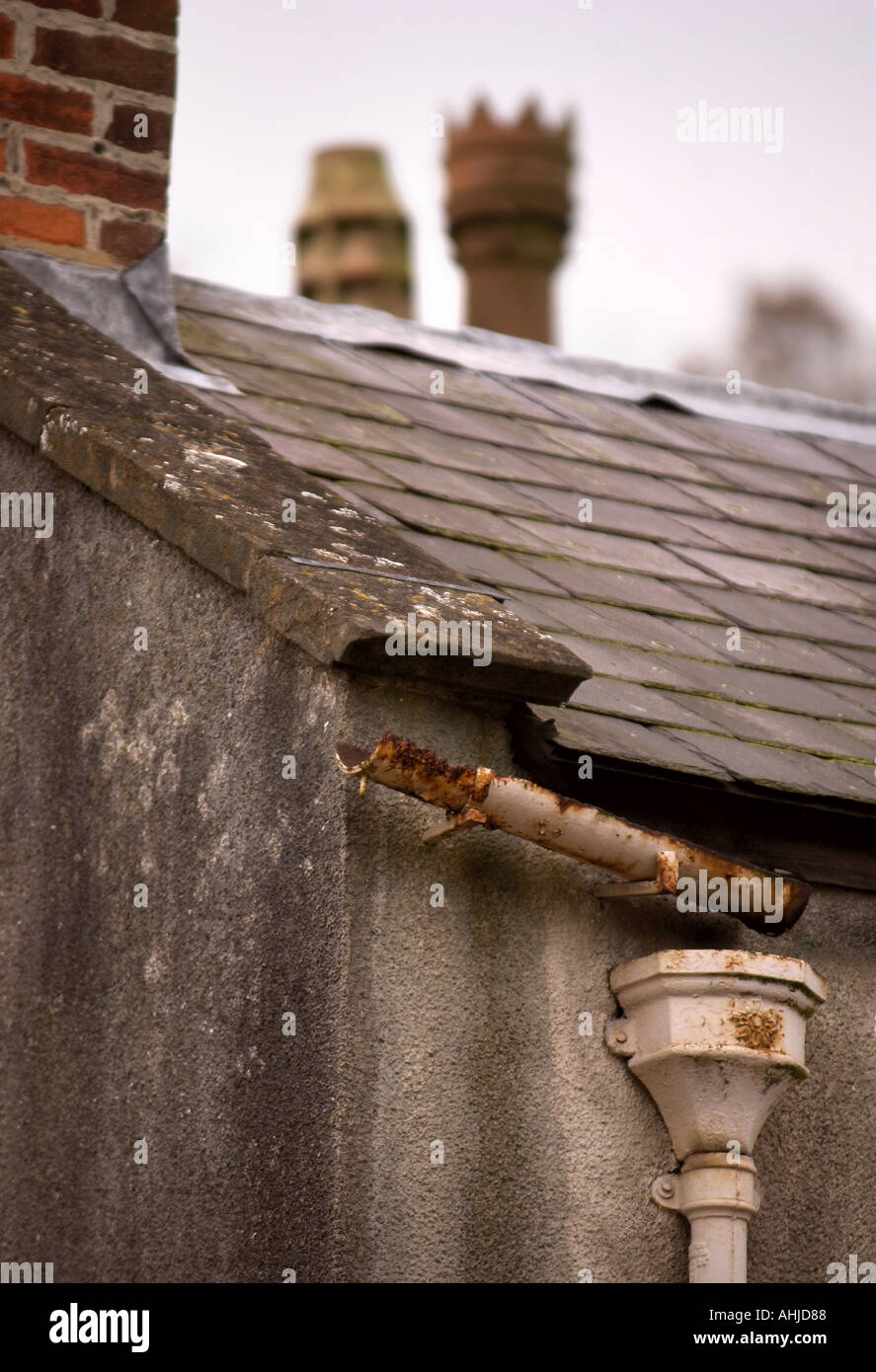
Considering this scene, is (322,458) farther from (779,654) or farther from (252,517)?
(779,654)

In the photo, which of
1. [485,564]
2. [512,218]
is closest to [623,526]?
[485,564]

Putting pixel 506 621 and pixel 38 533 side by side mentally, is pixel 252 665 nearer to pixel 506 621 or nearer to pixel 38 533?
pixel 506 621

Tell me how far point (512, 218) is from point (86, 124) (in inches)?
432

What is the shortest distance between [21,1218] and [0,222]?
111 inches

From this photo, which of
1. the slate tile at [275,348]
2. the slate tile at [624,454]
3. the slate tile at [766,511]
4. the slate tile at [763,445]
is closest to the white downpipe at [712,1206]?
the slate tile at [766,511]

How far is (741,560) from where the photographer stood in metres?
5.57

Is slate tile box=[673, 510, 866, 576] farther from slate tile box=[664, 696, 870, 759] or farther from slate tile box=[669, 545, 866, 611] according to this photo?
slate tile box=[664, 696, 870, 759]

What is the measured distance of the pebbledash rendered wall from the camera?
3219 millimetres

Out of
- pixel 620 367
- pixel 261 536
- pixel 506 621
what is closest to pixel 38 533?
pixel 261 536

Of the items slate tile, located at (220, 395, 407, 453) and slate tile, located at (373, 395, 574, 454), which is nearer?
slate tile, located at (220, 395, 407, 453)

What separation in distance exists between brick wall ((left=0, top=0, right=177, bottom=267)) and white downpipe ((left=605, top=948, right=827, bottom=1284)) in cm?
286

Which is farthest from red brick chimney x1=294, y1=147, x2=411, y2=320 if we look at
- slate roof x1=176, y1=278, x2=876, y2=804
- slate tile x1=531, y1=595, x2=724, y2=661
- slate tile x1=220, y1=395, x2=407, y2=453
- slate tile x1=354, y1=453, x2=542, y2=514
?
slate tile x1=531, y1=595, x2=724, y2=661

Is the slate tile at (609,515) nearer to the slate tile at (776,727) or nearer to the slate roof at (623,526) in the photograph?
the slate roof at (623,526)

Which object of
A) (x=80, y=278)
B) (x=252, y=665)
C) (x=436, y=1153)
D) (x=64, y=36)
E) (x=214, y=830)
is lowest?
(x=436, y=1153)
